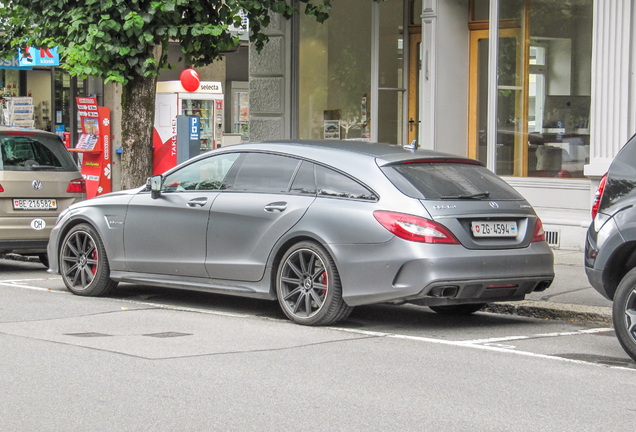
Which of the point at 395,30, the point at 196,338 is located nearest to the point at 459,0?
the point at 395,30

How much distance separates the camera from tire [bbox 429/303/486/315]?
27.5 feet

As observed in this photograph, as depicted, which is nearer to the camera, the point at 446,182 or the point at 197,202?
the point at 446,182

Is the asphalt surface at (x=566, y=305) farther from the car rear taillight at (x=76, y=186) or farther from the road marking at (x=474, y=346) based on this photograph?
the car rear taillight at (x=76, y=186)

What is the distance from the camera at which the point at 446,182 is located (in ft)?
24.8

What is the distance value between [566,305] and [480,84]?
22.7ft

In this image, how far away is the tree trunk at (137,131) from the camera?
13359mm

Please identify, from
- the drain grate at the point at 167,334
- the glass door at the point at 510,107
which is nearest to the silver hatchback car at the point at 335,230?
the drain grate at the point at 167,334

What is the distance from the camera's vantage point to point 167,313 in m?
8.48

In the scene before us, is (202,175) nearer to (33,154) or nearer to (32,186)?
(32,186)

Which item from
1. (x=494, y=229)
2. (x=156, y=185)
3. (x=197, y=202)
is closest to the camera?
(x=494, y=229)

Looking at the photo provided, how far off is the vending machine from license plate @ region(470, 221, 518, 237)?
1558 centimetres

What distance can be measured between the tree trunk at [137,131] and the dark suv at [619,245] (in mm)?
8066

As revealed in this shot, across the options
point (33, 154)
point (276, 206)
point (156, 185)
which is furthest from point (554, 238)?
point (33, 154)

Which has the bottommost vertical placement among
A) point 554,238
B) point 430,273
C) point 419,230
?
point 554,238
